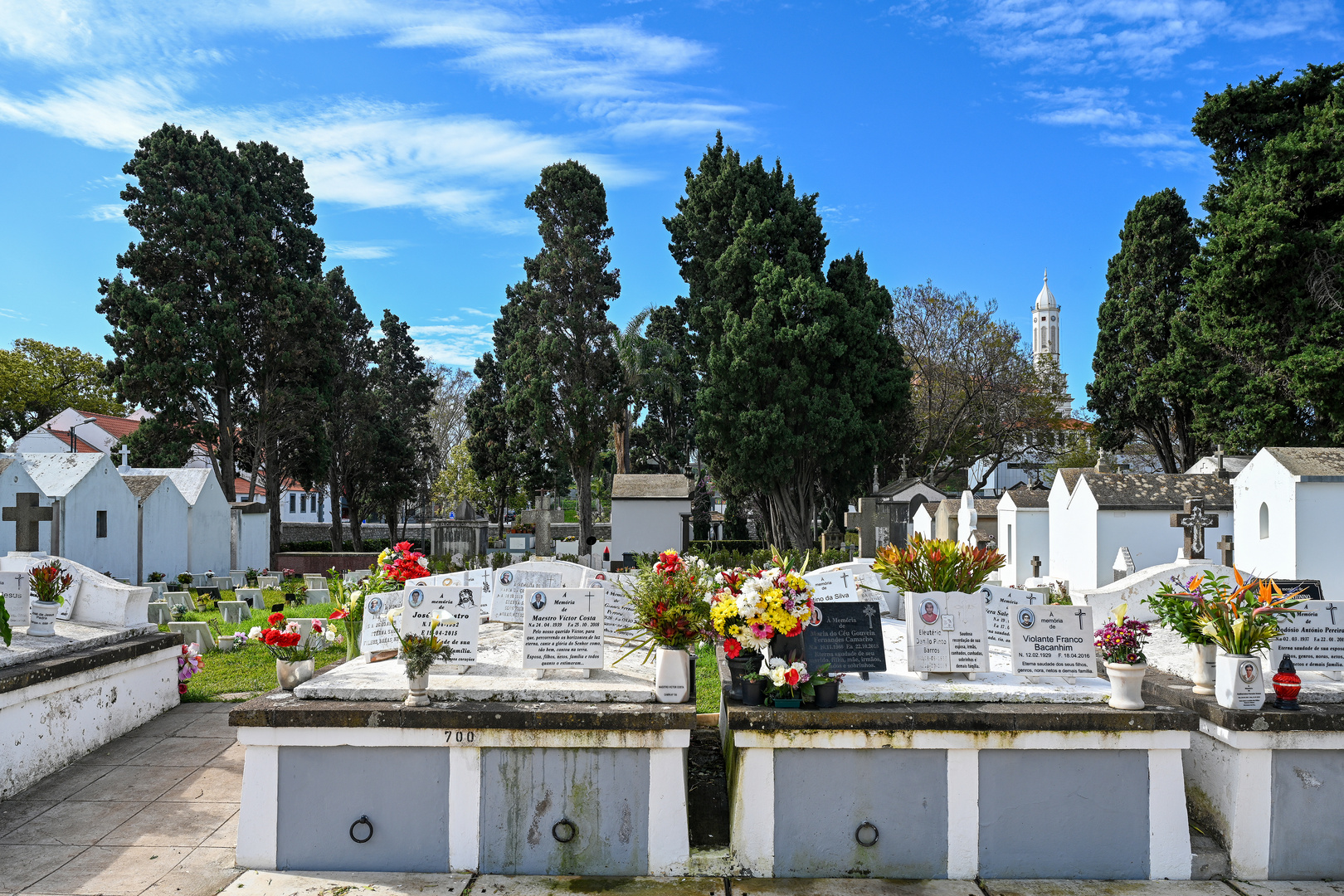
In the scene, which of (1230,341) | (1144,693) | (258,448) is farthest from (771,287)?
(1144,693)

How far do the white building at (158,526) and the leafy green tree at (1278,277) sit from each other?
3333cm

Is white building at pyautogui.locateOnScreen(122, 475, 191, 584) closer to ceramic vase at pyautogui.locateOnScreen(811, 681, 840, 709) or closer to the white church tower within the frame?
ceramic vase at pyautogui.locateOnScreen(811, 681, 840, 709)

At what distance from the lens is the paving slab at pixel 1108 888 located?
17.4ft

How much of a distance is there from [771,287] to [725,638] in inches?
920

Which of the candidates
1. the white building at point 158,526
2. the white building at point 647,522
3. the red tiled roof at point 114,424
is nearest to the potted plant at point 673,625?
the white building at point 647,522

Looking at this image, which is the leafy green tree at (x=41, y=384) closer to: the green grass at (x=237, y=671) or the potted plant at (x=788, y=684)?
the green grass at (x=237, y=671)

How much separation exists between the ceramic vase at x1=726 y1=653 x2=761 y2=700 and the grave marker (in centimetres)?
375

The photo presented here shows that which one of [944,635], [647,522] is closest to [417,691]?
[944,635]

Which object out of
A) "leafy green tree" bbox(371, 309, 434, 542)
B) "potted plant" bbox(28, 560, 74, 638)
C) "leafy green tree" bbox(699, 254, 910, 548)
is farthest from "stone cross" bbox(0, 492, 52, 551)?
"leafy green tree" bbox(371, 309, 434, 542)

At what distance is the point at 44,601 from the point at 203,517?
22.1 meters

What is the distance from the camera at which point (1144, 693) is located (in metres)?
6.20

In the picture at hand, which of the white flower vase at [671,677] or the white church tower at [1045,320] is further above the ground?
the white church tower at [1045,320]

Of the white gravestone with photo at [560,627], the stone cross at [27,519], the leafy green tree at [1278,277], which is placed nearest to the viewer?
the white gravestone with photo at [560,627]

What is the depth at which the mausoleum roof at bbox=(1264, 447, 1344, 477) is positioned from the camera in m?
16.6
